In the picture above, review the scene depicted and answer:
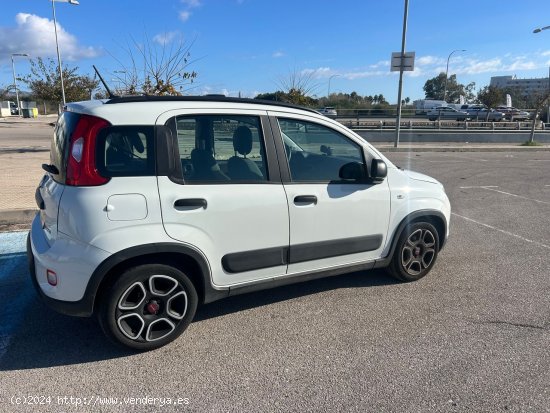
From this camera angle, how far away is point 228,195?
10.6 feet

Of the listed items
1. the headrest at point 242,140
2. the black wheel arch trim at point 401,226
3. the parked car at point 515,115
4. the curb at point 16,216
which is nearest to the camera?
the headrest at point 242,140

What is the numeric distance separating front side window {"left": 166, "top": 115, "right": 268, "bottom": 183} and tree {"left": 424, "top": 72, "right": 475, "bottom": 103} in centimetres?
9138

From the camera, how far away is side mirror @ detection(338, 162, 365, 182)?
371 cm

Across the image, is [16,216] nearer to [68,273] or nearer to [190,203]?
[68,273]

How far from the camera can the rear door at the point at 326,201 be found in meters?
3.55

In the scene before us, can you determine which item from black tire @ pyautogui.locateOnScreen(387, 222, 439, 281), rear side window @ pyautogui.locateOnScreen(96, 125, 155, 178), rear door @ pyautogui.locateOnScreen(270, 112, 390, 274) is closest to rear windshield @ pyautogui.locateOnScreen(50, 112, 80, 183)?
rear side window @ pyautogui.locateOnScreen(96, 125, 155, 178)

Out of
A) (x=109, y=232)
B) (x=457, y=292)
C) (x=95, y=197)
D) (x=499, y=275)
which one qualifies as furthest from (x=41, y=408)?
(x=499, y=275)

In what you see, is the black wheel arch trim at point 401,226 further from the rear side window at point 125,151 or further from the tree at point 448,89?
the tree at point 448,89

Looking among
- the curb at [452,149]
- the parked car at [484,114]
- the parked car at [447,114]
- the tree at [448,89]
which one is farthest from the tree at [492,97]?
the tree at [448,89]

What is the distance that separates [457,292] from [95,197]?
3.41 m

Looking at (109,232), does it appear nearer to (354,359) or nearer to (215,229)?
(215,229)

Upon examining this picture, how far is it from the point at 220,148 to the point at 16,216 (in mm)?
4405

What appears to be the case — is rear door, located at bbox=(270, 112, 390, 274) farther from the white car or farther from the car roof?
the car roof

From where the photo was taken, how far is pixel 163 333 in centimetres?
322
